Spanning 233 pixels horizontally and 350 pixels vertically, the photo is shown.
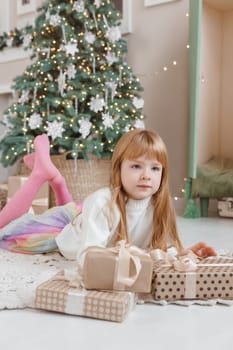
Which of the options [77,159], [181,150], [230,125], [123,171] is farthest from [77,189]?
[123,171]

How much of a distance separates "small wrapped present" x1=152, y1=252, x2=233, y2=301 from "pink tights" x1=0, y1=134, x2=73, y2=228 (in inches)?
41.5

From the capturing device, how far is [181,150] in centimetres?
405

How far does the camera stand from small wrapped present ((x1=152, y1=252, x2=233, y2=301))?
58.0 inches

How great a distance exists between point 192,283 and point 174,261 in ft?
0.28

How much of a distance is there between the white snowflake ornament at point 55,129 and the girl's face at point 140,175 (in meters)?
1.91

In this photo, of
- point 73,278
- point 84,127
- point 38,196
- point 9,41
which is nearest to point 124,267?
point 73,278

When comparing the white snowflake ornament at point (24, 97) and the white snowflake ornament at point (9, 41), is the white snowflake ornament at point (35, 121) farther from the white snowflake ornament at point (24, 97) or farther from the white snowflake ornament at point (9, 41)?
the white snowflake ornament at point (9, 41)

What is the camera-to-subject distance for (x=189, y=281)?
1.48m

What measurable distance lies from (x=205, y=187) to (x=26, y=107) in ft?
4.48

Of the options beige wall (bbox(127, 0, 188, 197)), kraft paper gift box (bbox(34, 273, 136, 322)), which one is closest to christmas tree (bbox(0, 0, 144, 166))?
beige wall (bbox(127, 0, 188, 197))

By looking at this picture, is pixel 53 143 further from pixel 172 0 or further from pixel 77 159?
pixel 172 0

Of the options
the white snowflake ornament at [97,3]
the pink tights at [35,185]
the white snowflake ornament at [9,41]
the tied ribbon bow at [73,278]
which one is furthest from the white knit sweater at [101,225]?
the white snowflake ornament at [9,41]

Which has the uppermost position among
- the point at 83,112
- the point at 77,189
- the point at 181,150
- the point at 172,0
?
the point at 172,0

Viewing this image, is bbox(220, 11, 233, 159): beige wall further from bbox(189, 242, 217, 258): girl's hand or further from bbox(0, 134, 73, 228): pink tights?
bbox(189, 242, 217, 258): girl's hand
